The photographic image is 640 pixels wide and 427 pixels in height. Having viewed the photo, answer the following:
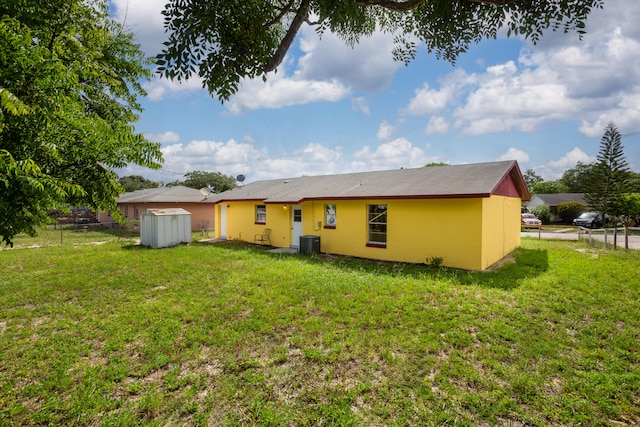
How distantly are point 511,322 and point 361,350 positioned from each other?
9.79ft

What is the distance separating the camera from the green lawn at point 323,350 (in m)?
3.42

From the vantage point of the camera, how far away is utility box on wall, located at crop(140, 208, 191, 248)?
14.9m

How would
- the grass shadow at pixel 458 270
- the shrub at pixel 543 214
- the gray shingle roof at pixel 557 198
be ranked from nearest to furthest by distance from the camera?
1. the grass shadow at pixel 458 270
2. the shrub at pixel 543 214
3. the gray shingle roof at pixel 557 198

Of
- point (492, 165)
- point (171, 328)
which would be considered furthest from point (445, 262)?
point (171, 328)

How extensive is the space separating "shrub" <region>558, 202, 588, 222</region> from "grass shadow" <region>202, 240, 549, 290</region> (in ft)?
99.2

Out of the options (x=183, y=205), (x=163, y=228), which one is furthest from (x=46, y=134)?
(x=183, y=205)

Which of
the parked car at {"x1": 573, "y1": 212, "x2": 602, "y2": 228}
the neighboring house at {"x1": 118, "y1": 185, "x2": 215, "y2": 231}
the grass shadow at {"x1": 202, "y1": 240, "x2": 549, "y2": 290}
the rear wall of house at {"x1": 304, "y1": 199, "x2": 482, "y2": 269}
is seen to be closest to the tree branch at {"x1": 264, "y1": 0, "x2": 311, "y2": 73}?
the grass shadow at {"x1": 202, "y1": 240, "x2": 549, "y2": 290}

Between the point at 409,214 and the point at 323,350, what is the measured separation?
7.34 m

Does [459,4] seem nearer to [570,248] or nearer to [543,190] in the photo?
[570,248]

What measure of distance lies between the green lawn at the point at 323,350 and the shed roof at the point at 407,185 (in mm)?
2914

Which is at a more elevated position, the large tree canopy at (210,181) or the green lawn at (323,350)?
the large tree canopy at (210,181)

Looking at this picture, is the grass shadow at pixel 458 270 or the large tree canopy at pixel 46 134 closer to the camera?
the large tree canopy at pixel 46 134

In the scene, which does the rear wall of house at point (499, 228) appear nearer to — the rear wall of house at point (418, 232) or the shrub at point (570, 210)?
the rear wall of house at point (418, 232)

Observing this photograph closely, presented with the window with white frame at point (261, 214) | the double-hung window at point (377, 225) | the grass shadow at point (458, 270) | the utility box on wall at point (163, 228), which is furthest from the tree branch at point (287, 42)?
the utility box on wall at point (163, 228)
